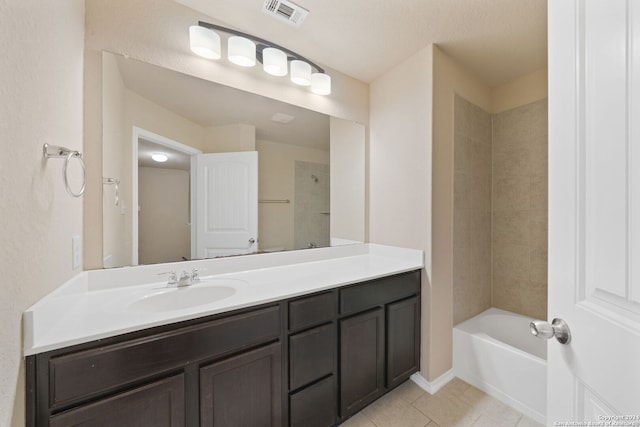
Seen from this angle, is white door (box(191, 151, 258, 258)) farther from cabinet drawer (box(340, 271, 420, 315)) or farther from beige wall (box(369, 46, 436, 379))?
beige wall (box(369, 46, 436, 379))

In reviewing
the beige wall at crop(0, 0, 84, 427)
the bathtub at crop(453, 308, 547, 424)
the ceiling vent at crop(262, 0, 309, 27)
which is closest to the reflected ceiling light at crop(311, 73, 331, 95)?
the ceiling vent at crop(262, 0, 309, 27)

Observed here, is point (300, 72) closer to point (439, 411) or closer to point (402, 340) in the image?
point (402, 340)

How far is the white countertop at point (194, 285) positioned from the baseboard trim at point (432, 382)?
2.76 feet

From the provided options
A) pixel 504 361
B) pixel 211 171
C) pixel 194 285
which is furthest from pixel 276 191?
pixel 504 361

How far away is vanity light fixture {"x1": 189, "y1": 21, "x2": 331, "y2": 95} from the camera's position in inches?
53.7

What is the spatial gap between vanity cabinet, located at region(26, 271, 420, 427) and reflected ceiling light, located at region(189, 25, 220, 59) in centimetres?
142

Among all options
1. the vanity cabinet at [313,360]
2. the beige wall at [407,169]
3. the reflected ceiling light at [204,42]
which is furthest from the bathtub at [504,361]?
the reflected ceiling light at [204,42]

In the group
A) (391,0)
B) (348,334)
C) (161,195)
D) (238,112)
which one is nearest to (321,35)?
(391,0)

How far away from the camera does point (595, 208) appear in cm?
50

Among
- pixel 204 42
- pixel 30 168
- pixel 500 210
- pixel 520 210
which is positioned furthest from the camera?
pixel 500 210

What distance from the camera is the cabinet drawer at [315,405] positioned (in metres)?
1.16

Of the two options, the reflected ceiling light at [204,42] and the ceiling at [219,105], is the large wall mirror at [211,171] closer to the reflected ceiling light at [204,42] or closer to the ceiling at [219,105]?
the ceiling at [219,105]

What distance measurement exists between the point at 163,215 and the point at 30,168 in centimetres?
67

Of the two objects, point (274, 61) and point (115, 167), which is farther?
point (274, 61)
